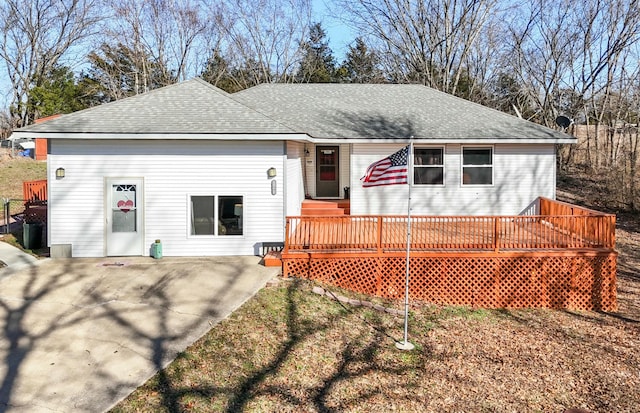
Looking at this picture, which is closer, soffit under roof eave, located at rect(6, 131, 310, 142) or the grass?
the grass

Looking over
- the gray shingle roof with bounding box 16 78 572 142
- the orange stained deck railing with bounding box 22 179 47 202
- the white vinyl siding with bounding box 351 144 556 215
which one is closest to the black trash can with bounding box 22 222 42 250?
the gray shingle roof with bounding box 16 78 572 142

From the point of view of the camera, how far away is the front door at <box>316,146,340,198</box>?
15617 millimetres

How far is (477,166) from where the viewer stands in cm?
1382

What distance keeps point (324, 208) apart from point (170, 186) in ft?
16.0

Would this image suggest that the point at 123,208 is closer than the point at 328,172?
Yes

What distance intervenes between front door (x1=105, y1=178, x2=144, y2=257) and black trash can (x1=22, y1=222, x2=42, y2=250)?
8.44 ft

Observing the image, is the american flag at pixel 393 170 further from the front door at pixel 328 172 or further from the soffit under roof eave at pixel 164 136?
the front door at pixel 328 172

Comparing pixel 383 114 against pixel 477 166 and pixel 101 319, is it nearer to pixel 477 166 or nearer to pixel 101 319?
pixel 477 166

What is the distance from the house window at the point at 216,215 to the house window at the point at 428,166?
5862 millimetres

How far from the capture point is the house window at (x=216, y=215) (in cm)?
1062

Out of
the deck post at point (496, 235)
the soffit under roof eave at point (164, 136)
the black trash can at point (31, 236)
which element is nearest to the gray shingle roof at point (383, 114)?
the soffit under roof eave at point (164, 136)

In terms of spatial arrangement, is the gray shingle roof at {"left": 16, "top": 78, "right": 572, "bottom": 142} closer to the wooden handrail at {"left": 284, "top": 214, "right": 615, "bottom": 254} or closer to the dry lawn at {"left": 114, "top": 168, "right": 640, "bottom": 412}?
the wooden handrail at {"left": 284, "top": 214, "right": 615, "bottom": 254}

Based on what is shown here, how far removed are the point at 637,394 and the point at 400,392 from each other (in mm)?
3492

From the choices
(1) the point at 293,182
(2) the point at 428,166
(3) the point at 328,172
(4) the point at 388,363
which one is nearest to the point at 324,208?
(1) the point at 293,182
